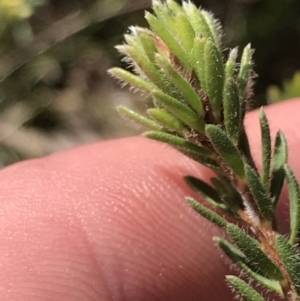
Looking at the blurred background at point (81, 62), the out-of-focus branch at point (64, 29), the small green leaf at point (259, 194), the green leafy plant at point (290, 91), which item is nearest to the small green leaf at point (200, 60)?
the small green leaf at point (259, 194)

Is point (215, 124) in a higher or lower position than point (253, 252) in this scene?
→ higher

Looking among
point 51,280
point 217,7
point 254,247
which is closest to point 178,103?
point 254,247

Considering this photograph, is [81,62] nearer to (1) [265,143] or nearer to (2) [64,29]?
(2) [64,29]

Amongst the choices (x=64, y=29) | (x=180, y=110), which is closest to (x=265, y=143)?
(x=180, y=110)

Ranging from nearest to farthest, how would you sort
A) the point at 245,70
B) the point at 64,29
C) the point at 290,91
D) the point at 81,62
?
the point at 245,70 → the point at 290,91 → the point at 64,29 → the point at 81,62

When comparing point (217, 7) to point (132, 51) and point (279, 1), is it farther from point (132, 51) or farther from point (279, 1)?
point (132, 51)

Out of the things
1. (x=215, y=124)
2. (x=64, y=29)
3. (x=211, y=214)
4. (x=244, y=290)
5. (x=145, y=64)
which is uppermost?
(x=64, y=29)

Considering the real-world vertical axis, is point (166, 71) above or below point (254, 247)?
above

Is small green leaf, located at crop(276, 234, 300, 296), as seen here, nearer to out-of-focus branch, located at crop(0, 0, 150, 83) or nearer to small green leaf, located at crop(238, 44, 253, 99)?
small green leaf, located at crop(238, 44, 253, 99)
